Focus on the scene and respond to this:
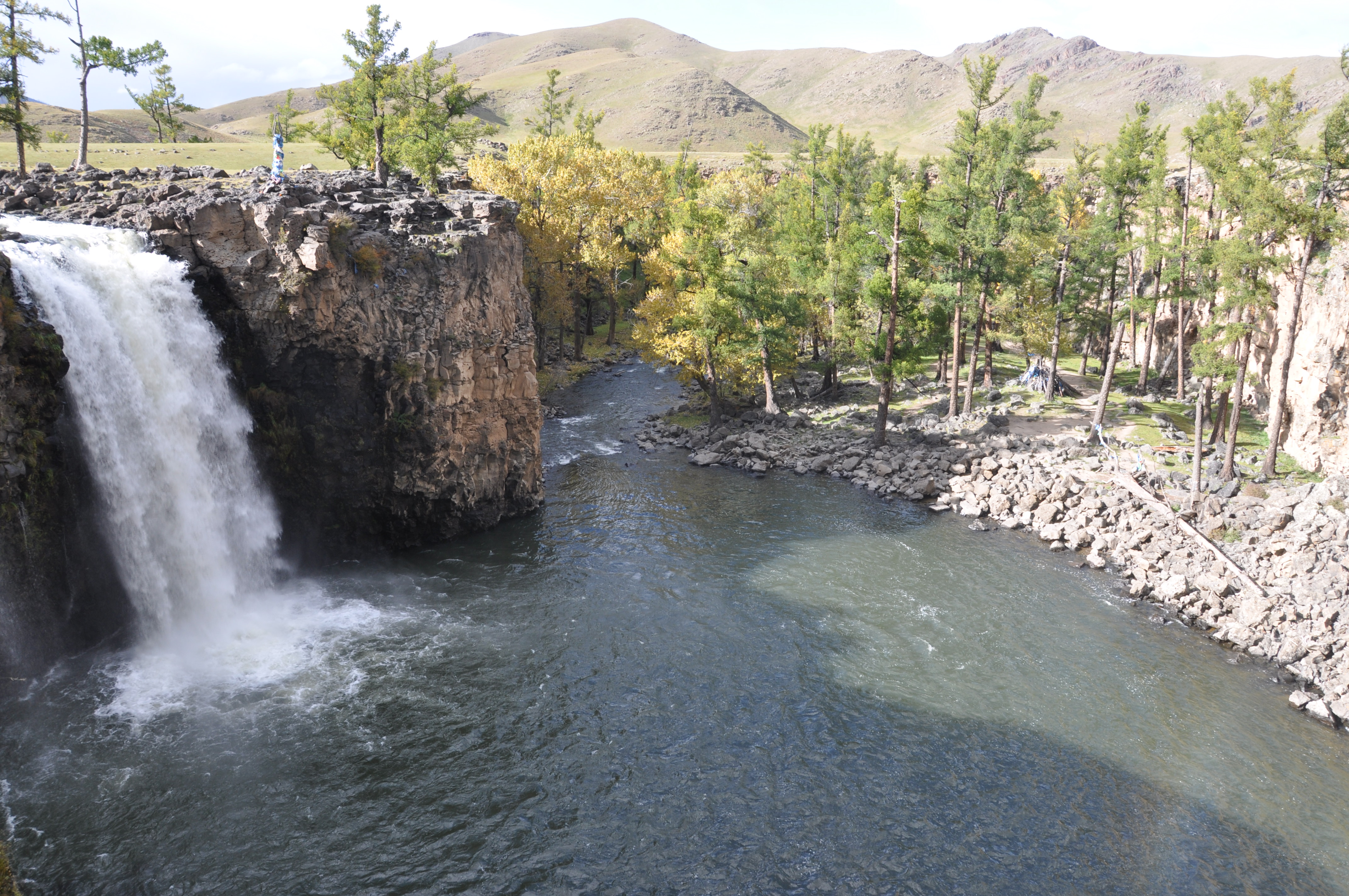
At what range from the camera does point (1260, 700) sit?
63.0 ft

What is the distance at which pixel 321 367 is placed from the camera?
24469 mm

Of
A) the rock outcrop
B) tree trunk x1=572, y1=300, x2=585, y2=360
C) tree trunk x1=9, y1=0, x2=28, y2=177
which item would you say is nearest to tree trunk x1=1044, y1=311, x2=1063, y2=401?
tree trunk x1=572, y1=300, x2=585, y2=360

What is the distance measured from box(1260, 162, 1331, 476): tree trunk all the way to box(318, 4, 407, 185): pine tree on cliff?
35556 millimetres

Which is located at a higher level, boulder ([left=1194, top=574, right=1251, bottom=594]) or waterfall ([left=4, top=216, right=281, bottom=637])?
waterfall ([left=4, top=216, right=281, bottom=637])

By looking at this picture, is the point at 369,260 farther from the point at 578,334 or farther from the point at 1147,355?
the point at 1147,355

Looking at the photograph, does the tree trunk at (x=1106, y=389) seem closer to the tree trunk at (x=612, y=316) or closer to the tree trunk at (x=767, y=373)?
the tree trunk at (x=767, y=373)

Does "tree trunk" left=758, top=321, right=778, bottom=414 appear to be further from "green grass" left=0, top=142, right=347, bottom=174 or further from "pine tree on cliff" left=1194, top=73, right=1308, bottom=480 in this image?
"green grass" left=0, top=142, right=347, bottom=174

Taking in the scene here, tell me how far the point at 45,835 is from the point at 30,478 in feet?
28.4

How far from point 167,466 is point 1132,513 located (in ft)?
106

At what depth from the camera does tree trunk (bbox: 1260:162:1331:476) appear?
2505 cm

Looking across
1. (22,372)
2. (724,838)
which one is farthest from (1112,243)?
(22,372)

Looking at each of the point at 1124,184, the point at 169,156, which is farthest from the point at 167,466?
the point at 169,156

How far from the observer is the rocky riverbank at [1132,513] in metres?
21.1

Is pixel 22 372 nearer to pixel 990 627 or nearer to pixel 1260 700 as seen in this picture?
pixel 990 627
